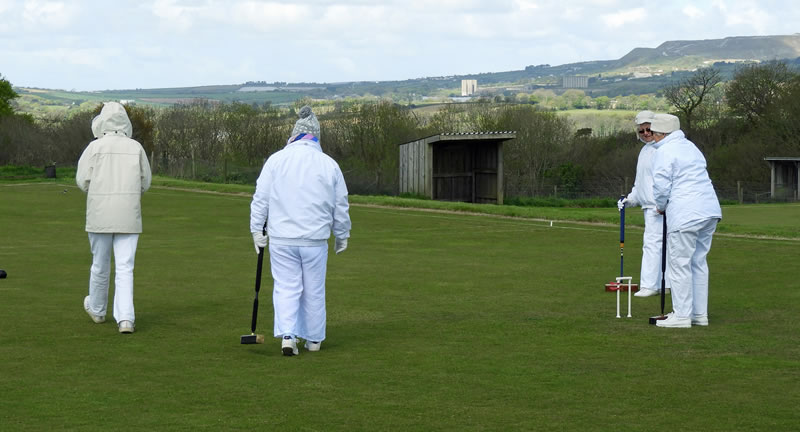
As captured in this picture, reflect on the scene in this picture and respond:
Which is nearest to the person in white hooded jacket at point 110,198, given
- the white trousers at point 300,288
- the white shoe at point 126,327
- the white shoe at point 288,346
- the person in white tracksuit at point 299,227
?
the white shoe at point 126,327

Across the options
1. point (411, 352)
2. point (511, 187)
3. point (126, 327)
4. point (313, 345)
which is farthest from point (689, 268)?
point (511, 187)

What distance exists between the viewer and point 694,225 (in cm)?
1041

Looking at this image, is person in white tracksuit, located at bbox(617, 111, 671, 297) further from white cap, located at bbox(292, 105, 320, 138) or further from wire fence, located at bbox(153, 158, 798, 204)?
wire fence, located at bbox(153, 158, 798, 204)

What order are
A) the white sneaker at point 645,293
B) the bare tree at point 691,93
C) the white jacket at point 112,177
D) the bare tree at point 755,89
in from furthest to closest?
the bare tree at point 691,93
the bare tree at point 755,89
the white sneaker at point 645,293
the white jacket at point 112,177

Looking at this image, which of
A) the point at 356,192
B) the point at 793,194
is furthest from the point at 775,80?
Result: the point at 356,192

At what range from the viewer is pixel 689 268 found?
A: 1048 cm

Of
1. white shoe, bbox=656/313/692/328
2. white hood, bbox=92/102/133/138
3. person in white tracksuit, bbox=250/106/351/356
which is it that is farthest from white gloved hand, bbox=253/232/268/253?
white shoe, bbox=656/313/692/328

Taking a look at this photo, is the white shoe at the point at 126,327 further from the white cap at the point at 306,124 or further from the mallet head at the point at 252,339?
the white cap at the point at 306,124

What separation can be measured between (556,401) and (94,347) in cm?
405

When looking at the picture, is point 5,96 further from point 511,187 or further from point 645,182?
point 645,182

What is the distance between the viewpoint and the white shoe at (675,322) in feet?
34.0

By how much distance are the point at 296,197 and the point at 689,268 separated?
399 cm

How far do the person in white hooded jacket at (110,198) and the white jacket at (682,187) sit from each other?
502 centimetres

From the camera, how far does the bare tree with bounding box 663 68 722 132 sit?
78.1m
